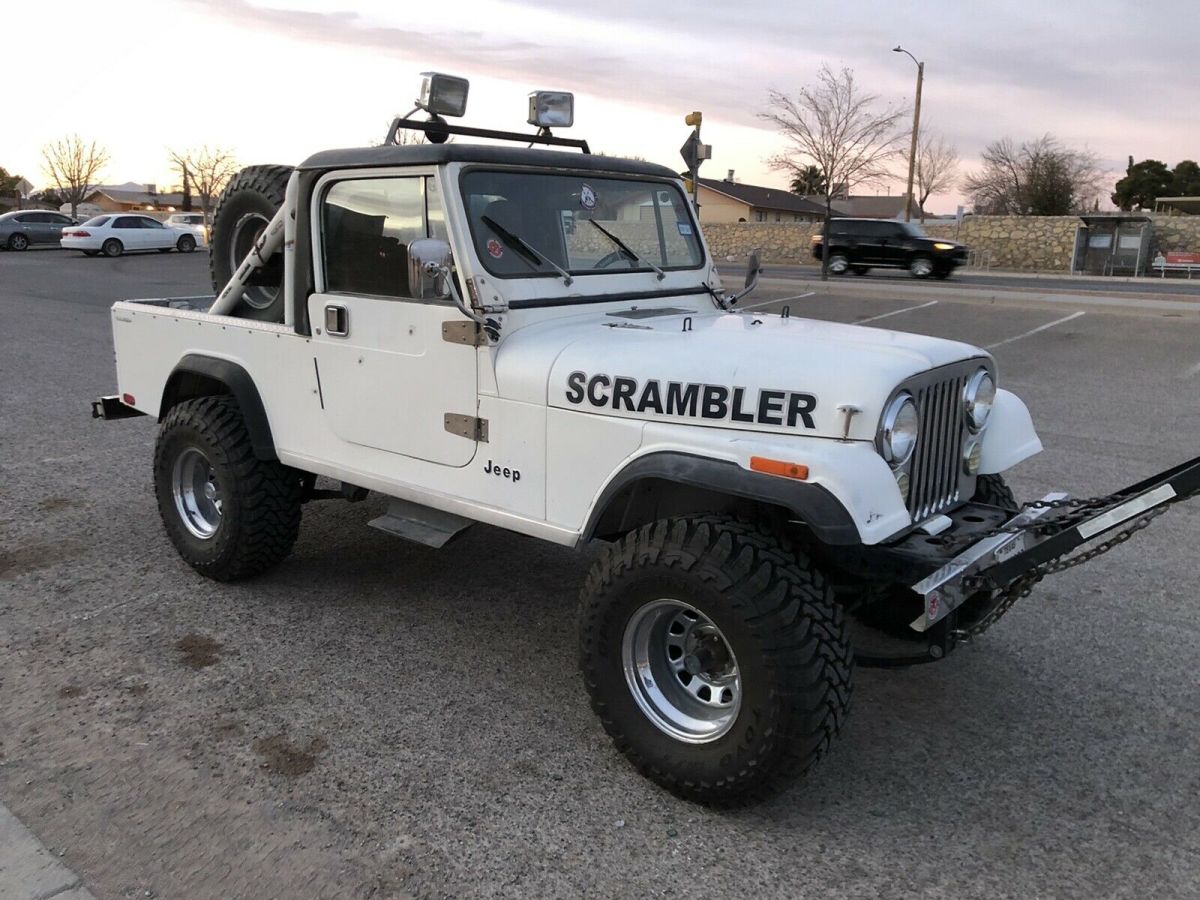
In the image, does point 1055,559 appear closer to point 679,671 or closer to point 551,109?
point 679,671

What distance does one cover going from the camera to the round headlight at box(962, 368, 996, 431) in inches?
135

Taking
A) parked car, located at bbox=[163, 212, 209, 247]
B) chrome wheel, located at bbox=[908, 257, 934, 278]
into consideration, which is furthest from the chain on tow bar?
parked car, located at bbox=[163, 212, 209, 247]

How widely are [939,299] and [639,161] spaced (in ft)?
49.0

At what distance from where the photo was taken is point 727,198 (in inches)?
2525

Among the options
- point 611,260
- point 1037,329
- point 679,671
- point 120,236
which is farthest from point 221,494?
point 120,236

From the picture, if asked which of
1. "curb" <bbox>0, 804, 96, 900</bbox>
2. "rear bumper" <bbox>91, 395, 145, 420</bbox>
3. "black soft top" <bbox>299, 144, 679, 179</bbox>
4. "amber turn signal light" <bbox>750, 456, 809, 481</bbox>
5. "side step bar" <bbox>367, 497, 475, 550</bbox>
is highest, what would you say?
"black soft top" <bbox>299, 144, 679, 179</bbox>

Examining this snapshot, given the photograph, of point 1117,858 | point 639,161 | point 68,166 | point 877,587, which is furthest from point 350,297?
point 68,166

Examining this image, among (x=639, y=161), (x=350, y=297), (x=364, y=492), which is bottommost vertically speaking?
(x=364, y=492)

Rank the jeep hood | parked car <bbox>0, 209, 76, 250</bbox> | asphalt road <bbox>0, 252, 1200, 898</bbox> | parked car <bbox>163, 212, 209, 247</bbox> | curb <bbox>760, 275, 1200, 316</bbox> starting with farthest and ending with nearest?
parked car <bbox>163, 212, 209, 247</bbox>, parked car <bbox>0, 209, 76, 250</bbox>, curb <bbox>760, 275, 1200, 316</bbox>, the jeep hood, asphalt road <bbox>0, 252, 1200, 898</bbox>

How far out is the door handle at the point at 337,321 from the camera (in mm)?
4023

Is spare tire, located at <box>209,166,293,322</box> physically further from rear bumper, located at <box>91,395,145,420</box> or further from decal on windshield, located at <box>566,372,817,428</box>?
decal on windshield, located at <box>566,372,817,428</box>

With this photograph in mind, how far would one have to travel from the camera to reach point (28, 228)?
31.2 metres

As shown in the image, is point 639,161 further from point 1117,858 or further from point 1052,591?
point 1117,858

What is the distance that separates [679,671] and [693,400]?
0.93 m
